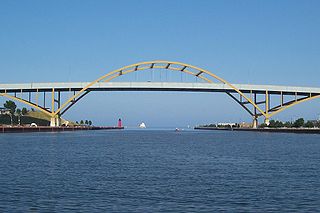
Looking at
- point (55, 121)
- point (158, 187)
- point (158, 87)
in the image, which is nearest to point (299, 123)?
point (158, 87)

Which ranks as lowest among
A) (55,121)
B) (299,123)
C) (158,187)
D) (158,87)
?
(158,187)

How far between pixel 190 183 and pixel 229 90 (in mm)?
106098

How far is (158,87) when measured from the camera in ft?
397

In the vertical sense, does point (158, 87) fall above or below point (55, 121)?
above

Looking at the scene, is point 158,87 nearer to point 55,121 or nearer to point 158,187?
point 55,121

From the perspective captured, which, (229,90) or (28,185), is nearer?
(28,185)

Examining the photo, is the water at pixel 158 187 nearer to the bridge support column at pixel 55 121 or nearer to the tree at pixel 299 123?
the bridge support column at pixel 55 121

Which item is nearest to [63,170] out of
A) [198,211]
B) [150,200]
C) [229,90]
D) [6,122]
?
[150,200]

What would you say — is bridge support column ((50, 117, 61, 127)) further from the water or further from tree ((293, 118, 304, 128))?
the water

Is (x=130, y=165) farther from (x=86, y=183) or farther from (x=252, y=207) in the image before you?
(x=252, y=207)

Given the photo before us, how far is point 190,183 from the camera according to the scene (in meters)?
22.7

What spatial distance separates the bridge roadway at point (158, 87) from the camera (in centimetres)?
12181

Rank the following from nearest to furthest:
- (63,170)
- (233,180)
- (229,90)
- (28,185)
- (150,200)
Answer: (150,200), (28,185), (233,180), (63,170), (229,90)

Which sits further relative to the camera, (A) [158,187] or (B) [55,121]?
(B) [55,121]
